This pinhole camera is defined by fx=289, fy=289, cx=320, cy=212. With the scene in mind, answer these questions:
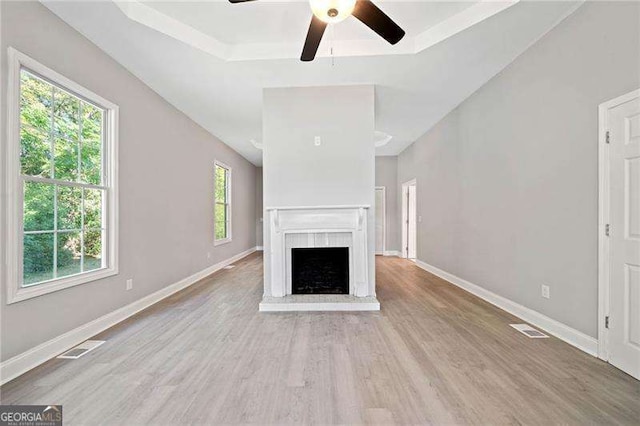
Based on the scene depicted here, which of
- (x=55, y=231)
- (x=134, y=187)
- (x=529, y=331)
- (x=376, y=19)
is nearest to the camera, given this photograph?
(x=376, y=19)

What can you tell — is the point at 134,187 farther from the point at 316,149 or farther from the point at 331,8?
the point at 331,8

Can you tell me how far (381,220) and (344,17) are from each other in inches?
261

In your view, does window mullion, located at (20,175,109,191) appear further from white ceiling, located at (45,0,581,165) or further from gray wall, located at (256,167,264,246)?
gray wall, located at (256,167,264,246)

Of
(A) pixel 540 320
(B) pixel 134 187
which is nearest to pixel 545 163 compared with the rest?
(A) pixel 540 320

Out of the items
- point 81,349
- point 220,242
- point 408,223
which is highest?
point 408,223

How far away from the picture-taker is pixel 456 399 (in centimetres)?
177

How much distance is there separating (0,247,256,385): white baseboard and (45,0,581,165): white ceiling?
2694mm

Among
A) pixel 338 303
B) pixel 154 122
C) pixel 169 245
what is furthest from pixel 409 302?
pixel 154 122

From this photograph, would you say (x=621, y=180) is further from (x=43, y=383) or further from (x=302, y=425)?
(x=43, y=383)

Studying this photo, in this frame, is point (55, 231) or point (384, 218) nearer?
point (55, 231)

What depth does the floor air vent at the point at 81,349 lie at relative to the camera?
233cm

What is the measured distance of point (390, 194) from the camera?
805 centimetres

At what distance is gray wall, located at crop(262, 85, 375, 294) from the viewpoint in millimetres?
3738

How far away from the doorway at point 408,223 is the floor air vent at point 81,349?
21.4ft
